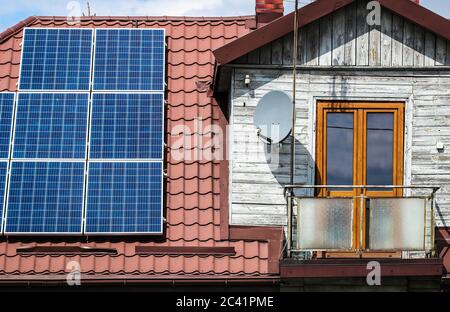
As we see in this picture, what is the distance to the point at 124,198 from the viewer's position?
1684 centimetres

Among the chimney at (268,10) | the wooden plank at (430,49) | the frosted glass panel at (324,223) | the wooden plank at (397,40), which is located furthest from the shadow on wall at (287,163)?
the chimney at (268,10)

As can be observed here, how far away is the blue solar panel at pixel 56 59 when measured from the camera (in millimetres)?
17922

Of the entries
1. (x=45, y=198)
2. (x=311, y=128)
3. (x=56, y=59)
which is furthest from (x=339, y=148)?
(x=56, y=59)

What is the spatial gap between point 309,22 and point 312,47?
0.44m

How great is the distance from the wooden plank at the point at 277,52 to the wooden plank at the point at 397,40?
183cm

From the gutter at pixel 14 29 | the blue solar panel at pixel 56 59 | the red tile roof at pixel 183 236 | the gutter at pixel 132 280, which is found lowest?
the gutter at pixel 132 280

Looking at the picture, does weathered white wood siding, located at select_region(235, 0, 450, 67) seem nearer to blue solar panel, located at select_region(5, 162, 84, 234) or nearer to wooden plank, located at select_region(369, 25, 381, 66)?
wooden plank, located at select_region(369, 25, 381, 66)

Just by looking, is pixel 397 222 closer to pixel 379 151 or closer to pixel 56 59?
pixel 379 151

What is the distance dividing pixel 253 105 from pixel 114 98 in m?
2.43

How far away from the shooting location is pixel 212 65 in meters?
18.5

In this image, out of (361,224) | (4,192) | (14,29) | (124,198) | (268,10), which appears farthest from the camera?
(14,29)

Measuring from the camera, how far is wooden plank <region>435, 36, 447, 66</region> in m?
17.1

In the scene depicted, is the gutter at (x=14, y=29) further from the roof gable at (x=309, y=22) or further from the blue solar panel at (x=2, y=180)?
the roof gable at (x=309, y=22)

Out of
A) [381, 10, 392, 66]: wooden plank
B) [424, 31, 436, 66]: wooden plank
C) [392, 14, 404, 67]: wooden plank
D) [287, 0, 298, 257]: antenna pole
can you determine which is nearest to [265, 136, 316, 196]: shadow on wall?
[287, 0, 298, 257]: antenna pole
